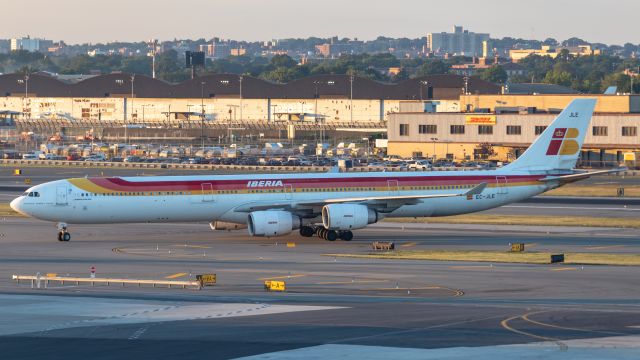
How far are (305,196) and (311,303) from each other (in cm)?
2962

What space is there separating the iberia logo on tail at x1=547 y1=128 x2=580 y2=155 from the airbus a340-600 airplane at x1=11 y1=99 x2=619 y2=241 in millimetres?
70

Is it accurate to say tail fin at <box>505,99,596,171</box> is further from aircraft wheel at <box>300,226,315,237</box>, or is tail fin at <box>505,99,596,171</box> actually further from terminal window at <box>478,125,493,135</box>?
terminal window at <box>478,125,493,135</box>

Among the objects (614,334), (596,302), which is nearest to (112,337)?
(614,334)

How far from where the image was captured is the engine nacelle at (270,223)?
74438 millimetres

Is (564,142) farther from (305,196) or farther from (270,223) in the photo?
(270,223)

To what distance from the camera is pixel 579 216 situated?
9106cm

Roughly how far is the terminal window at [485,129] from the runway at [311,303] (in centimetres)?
8826

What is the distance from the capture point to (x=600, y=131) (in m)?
156

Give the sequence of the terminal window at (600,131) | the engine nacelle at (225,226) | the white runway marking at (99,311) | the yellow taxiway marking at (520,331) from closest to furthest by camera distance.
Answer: the yellow taxiway marking at (520,331), the white runway marking at (99,311), the engine nacelle at (225,226), the terminal window at (600,131)

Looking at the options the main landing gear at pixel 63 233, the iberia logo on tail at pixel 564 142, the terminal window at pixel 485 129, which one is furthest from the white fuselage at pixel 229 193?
Result: the terminal window at pixel 485 129

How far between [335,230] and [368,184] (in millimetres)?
4433

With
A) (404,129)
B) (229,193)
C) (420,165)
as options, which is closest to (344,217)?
(229,193)

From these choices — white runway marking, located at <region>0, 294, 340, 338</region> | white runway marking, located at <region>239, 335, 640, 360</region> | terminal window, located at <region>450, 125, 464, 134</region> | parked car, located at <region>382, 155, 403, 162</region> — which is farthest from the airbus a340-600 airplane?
parked car, located at <region>382, 155, 403, 162</region>

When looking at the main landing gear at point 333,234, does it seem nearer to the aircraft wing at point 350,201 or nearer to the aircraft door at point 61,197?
the aircraft wing at point 350,201
